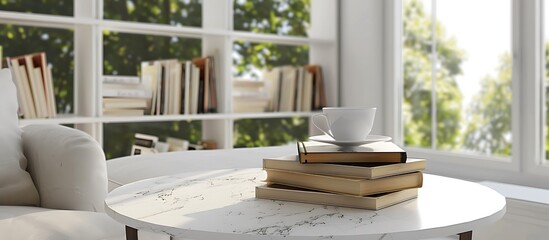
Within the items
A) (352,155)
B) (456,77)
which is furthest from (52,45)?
(352,155)

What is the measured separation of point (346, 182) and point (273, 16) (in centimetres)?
284

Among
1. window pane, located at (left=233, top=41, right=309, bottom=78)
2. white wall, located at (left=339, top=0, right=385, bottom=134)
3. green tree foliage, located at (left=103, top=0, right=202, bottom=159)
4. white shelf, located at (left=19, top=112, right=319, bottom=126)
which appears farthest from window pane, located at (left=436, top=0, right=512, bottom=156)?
green tree foliage, located at (left=103, top=0, right=202, bottom=159)

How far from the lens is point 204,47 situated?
10.5 ft

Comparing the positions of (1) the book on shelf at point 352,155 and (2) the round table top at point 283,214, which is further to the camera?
(1) the book on shelf at point 352,155

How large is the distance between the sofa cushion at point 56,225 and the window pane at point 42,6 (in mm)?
1821

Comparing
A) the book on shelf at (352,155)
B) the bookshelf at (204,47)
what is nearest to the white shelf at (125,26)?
the bookshelf at (204,47)

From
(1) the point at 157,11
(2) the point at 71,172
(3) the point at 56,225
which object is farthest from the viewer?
(1) the point at 157,11

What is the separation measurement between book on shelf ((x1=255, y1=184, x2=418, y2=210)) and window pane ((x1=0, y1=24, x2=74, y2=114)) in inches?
86.8

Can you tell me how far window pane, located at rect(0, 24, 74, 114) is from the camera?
3.04m

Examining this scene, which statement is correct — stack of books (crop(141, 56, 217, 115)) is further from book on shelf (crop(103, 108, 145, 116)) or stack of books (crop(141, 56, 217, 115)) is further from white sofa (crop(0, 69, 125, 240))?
white sofa (crop(0, 69, 125, 240))

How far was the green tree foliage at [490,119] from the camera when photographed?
3051 millimetres

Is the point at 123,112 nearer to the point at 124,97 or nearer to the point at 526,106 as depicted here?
the point at 124,97

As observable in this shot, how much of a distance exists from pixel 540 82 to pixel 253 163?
1.29 meters

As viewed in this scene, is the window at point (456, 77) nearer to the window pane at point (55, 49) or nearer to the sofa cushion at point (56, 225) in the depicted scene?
the window pane at point (55, 49)
